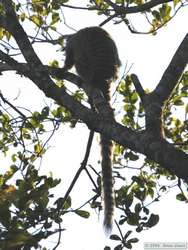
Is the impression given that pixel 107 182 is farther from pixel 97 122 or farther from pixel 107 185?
pixel 97 122

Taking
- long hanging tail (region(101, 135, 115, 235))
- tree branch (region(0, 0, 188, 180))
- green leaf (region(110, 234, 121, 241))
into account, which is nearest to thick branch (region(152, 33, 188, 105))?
tree branch (region(0, 0, 188, 180))

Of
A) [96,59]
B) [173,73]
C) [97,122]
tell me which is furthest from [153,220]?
[96,59]

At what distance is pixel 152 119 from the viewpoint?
371 centimetres

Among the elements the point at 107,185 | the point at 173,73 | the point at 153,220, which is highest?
the point at 173,73

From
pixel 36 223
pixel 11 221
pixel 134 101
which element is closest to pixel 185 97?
pixel 134 101

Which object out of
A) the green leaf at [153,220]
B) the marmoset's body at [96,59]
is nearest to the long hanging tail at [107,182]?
the marmoset's body at [96,59]

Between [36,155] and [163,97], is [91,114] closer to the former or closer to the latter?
[163,97]

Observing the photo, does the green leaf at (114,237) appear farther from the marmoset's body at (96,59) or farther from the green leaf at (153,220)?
the marmoset's body at (96,59)

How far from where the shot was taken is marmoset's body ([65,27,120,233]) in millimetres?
6320

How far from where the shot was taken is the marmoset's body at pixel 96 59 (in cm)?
632

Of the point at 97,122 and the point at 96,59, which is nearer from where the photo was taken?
the point at 97,122

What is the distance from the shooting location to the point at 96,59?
671 cm

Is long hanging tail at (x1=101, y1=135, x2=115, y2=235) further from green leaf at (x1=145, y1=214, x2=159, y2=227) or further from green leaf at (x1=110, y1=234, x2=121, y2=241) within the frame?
green leaf at (x1=145, y1=214, x2=159, y2=227)

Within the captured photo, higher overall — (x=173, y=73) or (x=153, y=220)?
(x=173, y=73)
